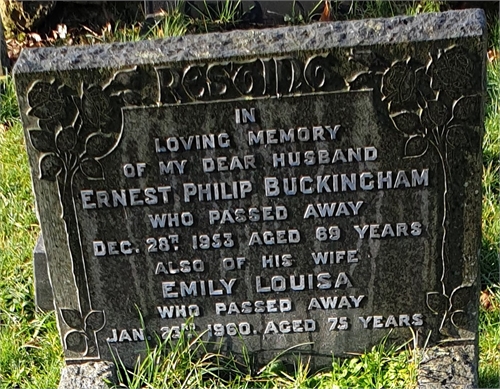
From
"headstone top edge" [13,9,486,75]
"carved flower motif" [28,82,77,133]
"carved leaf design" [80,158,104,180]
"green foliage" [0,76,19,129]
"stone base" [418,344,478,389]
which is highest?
"headstone top edge" [13,9,486,75]

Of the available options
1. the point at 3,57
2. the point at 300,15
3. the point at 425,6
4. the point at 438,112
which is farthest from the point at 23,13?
the point at 438,112

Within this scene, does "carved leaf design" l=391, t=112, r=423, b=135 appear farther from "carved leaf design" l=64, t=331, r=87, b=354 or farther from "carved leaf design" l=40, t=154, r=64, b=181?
"carved leaf design" l=64, t=331, r=87, b=354

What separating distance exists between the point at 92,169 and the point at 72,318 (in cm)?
59

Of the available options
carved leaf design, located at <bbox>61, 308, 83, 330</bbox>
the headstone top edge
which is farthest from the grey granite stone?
the headstone top edge

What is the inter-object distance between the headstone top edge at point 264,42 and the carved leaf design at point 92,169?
315 millimetres

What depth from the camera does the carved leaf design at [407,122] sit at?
9.05ft

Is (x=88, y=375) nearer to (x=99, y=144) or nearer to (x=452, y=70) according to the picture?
(x=99, y=144)

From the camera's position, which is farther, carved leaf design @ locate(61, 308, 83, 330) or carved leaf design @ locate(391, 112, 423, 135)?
carved leaf design @ locate(61, 308, 83, 330)

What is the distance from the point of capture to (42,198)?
290 cm

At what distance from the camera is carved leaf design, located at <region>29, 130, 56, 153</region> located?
9.17ft

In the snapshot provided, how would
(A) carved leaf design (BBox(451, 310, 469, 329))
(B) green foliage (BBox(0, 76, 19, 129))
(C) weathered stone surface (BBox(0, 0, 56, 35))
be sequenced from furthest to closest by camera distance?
(C) weathered stone surface (BBox(0, 0, 56, 35)) < (B) green foliage (BBox(0, 76, 19, 129)) < (A) carved leaf design (BBox(451, 310, 469, 329))

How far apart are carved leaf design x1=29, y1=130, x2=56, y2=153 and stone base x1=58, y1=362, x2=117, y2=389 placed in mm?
828

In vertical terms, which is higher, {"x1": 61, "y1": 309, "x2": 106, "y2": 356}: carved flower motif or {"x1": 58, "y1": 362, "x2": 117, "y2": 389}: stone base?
{"x1": 61, "y1": 309, "x2": 106, "y2": 356}: carved flower motif

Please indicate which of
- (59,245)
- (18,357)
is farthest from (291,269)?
(18,357)
